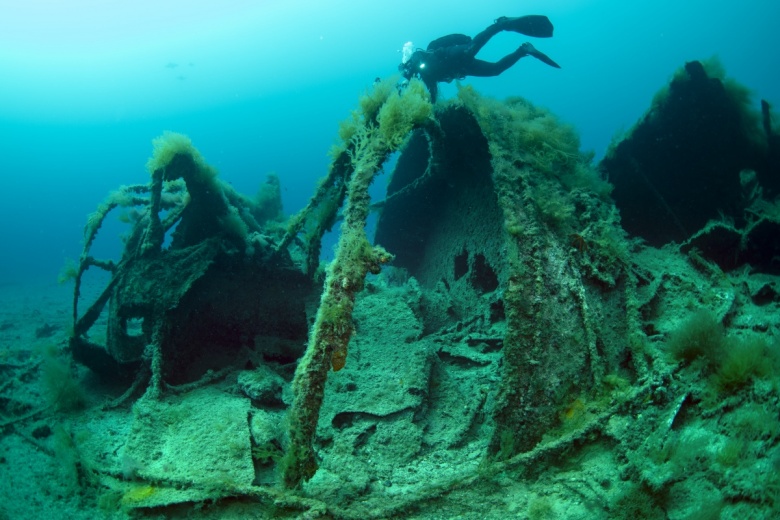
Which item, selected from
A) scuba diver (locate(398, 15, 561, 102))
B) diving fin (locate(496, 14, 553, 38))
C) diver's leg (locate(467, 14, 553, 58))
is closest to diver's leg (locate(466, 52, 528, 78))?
scuba diver (locate(398, 15, 561, 102))

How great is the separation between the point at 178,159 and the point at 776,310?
7.07 meters

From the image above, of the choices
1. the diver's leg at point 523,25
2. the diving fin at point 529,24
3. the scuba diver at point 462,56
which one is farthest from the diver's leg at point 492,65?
the diving fin at point 529,24

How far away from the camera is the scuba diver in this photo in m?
9.64

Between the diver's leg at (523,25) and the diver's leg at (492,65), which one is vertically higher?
the diver's leg at (523,25)

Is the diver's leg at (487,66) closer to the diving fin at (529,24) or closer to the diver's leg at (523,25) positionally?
the diver's leg at (523,25)

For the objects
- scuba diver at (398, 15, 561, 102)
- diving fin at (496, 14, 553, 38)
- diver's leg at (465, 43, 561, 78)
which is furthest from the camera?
diving fin at (496, 14, 553, 38)

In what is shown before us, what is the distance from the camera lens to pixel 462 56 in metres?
9.64

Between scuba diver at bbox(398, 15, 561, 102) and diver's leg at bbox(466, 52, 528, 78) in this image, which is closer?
scuba diver at bbox(398, 15, 561, 102)

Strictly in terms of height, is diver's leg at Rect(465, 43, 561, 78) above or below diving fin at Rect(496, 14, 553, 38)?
below

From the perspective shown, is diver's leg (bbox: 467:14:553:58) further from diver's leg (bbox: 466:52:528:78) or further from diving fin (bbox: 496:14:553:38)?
diver's leg (bbox: 466:52:528:78)

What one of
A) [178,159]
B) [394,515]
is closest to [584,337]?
[394,515]

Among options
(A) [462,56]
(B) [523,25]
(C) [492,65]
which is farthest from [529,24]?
(A) [462,56]

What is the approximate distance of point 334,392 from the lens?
4.26 metres

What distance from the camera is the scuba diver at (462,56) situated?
31.6 feet
